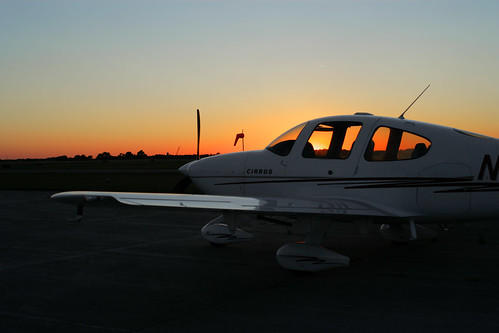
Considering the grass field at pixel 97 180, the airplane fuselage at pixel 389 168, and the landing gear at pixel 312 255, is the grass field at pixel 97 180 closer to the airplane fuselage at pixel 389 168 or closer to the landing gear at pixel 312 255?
the airplane fuselage at pixel 389 168

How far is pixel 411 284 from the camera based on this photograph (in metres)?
6.75

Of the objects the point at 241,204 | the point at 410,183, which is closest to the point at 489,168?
the point at 410,183

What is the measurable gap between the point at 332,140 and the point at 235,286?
3009 mm

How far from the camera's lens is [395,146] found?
770cm

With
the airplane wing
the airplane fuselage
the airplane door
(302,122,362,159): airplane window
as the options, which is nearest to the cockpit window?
the airplane fuselage

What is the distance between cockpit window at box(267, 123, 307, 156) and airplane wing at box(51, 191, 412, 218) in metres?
1.36

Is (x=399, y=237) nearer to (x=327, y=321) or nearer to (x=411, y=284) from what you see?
(x=411, y=284)

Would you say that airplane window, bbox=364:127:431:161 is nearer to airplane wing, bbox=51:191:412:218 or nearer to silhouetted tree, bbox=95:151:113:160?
airplane wing, bbox=51:191:412:218

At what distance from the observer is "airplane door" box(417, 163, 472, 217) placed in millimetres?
7266

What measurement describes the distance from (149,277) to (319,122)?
12.5ft

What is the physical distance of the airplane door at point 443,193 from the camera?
727 centimetres

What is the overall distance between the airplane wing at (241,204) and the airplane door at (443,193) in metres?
0.37

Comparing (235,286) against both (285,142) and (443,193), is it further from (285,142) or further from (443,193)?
(443,193)

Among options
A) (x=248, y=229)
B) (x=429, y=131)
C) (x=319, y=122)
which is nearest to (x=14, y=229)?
(x=248, y=229)
